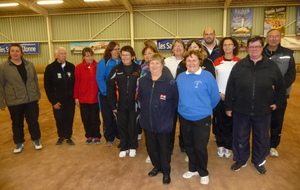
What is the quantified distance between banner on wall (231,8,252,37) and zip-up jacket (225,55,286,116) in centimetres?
1125

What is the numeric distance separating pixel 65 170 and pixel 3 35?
14853 mm

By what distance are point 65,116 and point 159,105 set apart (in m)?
2.01

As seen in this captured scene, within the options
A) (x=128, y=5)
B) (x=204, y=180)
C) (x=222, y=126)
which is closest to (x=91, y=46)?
(x=128, y=5)

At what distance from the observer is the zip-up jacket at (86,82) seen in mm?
3785

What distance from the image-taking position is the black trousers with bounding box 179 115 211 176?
2619 mm

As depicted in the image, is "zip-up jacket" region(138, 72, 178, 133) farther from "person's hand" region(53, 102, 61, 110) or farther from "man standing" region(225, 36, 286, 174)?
"person's hand" region(53, 102, 61, 110)

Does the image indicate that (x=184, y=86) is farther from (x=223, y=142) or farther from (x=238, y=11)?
(x=238, y=11)

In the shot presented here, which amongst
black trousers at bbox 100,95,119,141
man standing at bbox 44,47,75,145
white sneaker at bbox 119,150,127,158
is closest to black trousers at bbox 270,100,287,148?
white sneaker at bbox 119,150,127,158

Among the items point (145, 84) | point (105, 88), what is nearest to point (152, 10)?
point (105, 88)

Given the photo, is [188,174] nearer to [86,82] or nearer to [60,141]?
[86,82]

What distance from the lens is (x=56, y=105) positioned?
148 inches

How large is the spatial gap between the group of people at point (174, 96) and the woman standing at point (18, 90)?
0.01 meters

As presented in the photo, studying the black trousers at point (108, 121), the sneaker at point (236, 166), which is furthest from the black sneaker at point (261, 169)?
the black trousers at point (108, 121)

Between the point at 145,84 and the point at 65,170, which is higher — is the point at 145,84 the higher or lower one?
the higher one
